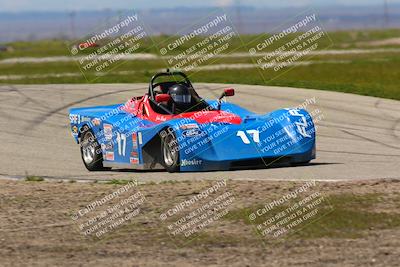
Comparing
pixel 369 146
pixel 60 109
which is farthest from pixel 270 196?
pixel 60 109

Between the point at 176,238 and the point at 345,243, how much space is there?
1.62 metres

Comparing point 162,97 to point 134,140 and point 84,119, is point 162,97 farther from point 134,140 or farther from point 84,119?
point 84,119

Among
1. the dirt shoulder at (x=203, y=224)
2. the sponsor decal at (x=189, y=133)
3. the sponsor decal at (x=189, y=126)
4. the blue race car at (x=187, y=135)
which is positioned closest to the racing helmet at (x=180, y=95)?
the blue race car at (x=187, y=135)

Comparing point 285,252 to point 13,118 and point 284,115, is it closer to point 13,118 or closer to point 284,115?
point 284,115

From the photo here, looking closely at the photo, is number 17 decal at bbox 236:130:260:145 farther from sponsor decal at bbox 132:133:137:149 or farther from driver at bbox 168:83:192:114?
sponsor decal at bbox 132:133:137:149

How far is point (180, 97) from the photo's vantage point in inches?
626

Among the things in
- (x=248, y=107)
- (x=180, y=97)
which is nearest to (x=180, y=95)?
(x=180, y=97)

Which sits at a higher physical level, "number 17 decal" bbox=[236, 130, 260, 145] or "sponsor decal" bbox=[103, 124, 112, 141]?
"sponsor decal" bbox=[103, 124, 112, 141]

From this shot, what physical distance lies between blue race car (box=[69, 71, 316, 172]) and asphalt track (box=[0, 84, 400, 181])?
213 mm

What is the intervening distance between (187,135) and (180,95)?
5.54 ft

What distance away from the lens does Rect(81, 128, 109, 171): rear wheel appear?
1670 cm

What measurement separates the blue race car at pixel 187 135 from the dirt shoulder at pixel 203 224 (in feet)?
5.69

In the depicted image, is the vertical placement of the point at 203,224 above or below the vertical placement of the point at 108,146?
below

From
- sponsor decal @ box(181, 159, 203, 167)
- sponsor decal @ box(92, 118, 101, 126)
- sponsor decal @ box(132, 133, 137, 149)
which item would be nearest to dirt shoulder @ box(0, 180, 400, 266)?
sponsor decal @ box(181, 159, 203, 167)
